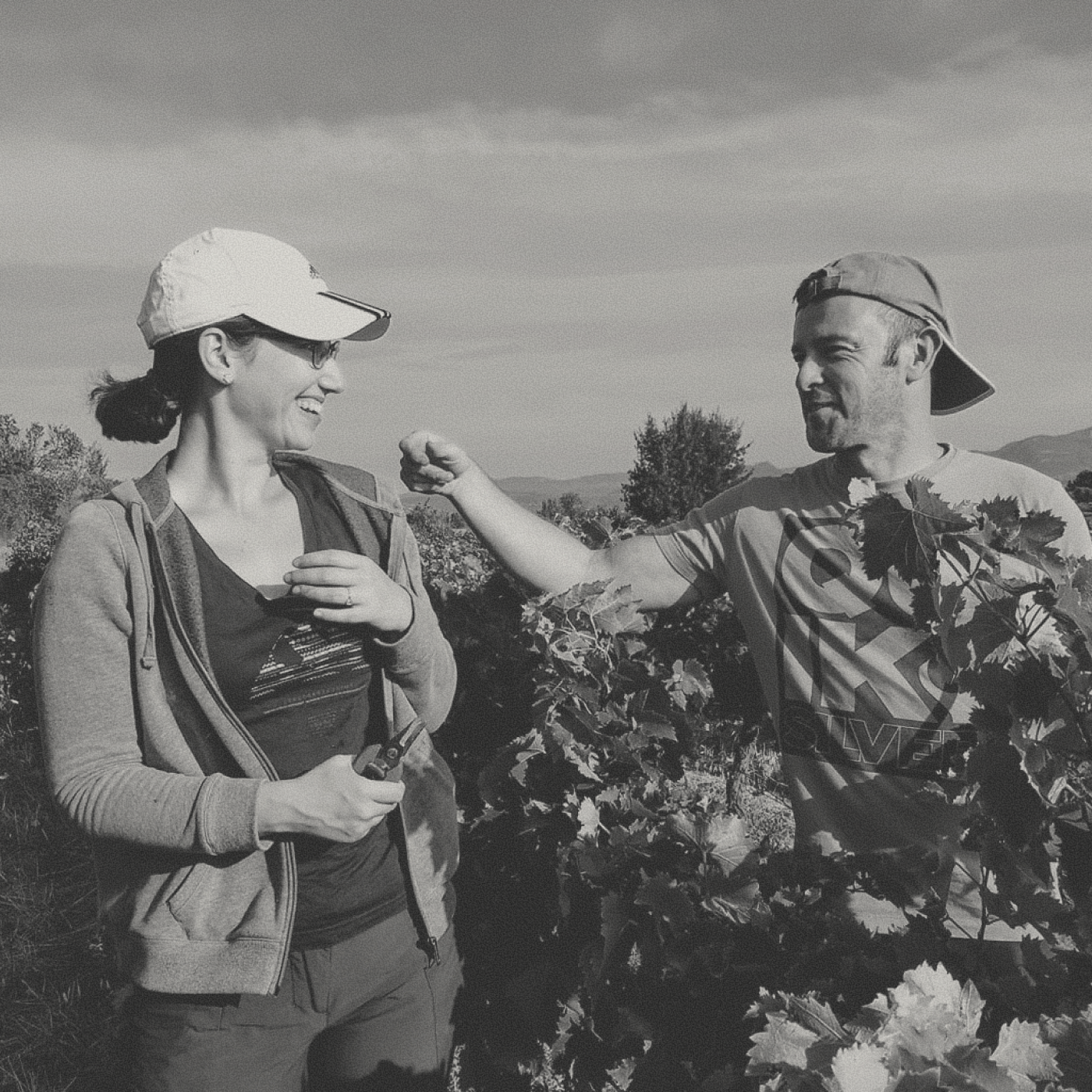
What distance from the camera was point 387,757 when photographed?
5.97ft

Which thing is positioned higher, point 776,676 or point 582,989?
point 776,676

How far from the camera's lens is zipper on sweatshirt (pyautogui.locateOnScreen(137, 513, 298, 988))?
5.75ft

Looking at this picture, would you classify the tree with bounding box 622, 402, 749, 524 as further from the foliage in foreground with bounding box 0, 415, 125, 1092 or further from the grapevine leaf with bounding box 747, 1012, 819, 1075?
the grapevine leaf with bounding box 747, 1012, 819, 1075

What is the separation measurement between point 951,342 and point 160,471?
190 cm

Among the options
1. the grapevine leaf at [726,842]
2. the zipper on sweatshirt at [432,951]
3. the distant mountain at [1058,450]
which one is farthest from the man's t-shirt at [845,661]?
the distant mountain at [1058,450]

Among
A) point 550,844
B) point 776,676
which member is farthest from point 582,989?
point 776,676

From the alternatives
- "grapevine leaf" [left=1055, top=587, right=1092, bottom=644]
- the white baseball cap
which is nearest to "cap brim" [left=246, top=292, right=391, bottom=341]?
the white baseball cap

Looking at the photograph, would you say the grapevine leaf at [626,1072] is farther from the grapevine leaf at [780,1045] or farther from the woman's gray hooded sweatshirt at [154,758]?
the grapevine leaf at [780,1045]

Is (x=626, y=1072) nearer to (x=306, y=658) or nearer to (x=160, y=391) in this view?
(x=306, y=658)

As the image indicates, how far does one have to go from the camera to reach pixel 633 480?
20.3m

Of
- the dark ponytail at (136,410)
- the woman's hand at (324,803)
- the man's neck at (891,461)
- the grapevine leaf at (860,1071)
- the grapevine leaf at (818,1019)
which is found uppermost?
the dark ponytail at (136,410)

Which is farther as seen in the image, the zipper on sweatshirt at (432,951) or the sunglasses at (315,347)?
the zipper on sweatshirt at (432,951)

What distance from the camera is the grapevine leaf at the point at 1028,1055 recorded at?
98 cm

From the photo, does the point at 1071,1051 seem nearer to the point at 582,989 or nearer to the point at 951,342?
the point at 582,989
